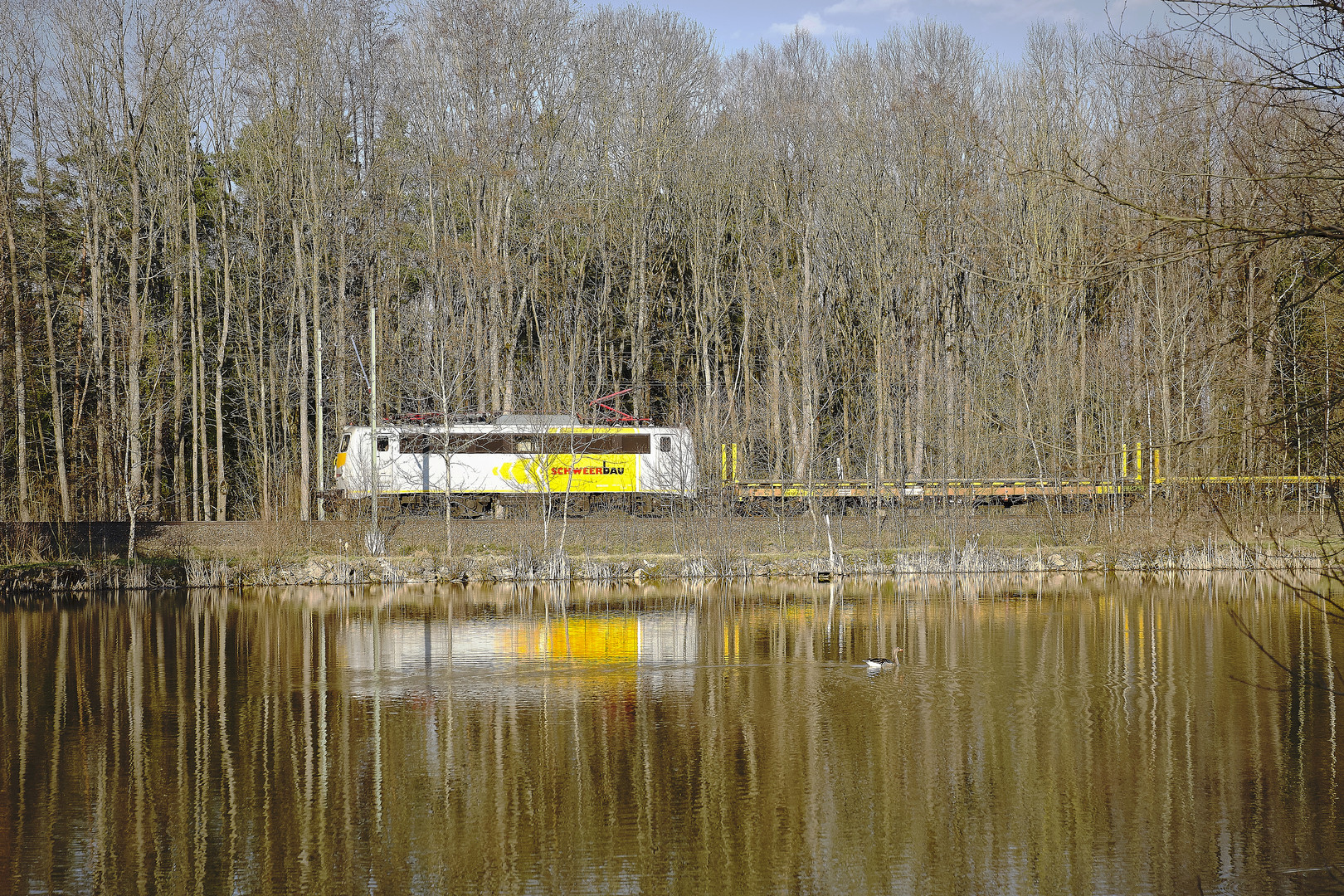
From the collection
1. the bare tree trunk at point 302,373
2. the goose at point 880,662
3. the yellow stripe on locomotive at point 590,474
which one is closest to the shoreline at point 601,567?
the bare tree trunk at point 302,373

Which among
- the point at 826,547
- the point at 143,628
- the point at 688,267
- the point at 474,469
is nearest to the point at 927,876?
the point at 143,628

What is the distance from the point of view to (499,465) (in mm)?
31359

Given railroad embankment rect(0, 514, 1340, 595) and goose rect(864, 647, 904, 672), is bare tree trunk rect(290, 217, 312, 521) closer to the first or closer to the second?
railroad embankment rect(0, 514, 1340, 595)

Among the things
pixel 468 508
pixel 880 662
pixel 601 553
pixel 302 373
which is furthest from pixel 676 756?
pixel 302 373

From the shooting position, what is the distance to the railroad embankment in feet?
75.9

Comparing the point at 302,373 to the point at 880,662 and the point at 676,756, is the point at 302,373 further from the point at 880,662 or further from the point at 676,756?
the point at 676,756

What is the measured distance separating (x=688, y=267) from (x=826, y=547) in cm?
1731

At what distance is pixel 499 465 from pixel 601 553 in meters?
7.47

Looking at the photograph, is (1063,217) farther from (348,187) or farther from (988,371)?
(348,187)

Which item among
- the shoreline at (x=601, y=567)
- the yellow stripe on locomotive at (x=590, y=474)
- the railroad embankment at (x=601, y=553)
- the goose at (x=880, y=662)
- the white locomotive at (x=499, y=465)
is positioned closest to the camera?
the goose at (x=880, y=662)

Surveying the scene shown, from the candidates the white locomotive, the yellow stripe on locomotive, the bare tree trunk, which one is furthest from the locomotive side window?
the bare tree trunk

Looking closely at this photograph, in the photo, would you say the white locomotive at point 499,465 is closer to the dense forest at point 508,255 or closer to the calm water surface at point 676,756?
the dense forest at point 508,255

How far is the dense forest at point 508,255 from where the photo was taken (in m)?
29.8

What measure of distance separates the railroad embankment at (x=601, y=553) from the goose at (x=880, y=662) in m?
8.49
